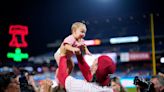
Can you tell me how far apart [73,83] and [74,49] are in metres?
0.36

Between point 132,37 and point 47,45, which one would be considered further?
point 47,45

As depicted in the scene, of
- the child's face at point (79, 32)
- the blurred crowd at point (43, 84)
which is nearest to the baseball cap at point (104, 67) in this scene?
the blurred crowd at point (43, 84)

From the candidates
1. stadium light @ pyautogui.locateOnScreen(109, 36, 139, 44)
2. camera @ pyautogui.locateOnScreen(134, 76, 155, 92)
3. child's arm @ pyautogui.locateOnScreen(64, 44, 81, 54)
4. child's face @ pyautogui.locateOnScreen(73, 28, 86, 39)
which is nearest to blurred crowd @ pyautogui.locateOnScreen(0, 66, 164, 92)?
camera @ pyautogui.locateOnScreen(134, 76, 155, 92)

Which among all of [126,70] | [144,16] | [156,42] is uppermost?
[144,16]

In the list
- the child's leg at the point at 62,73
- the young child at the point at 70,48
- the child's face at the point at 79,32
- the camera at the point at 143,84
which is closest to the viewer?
the child's leg at the point at 62,73

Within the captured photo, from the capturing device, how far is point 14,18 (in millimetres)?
40250

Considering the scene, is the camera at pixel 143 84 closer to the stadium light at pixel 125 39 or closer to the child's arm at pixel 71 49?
the child's arm at pixel 71 49

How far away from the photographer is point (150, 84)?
448cm

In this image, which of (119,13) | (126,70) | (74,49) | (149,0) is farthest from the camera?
(119,13)

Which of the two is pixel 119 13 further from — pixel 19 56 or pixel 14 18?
pixel 19 56

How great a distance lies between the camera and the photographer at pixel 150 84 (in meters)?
4.44

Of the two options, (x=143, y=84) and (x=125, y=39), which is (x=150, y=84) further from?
(x=125, y=39)

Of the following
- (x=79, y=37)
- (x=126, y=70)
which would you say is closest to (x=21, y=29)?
(x=126, y=70)

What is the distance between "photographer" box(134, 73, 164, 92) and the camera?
4.44 meters
